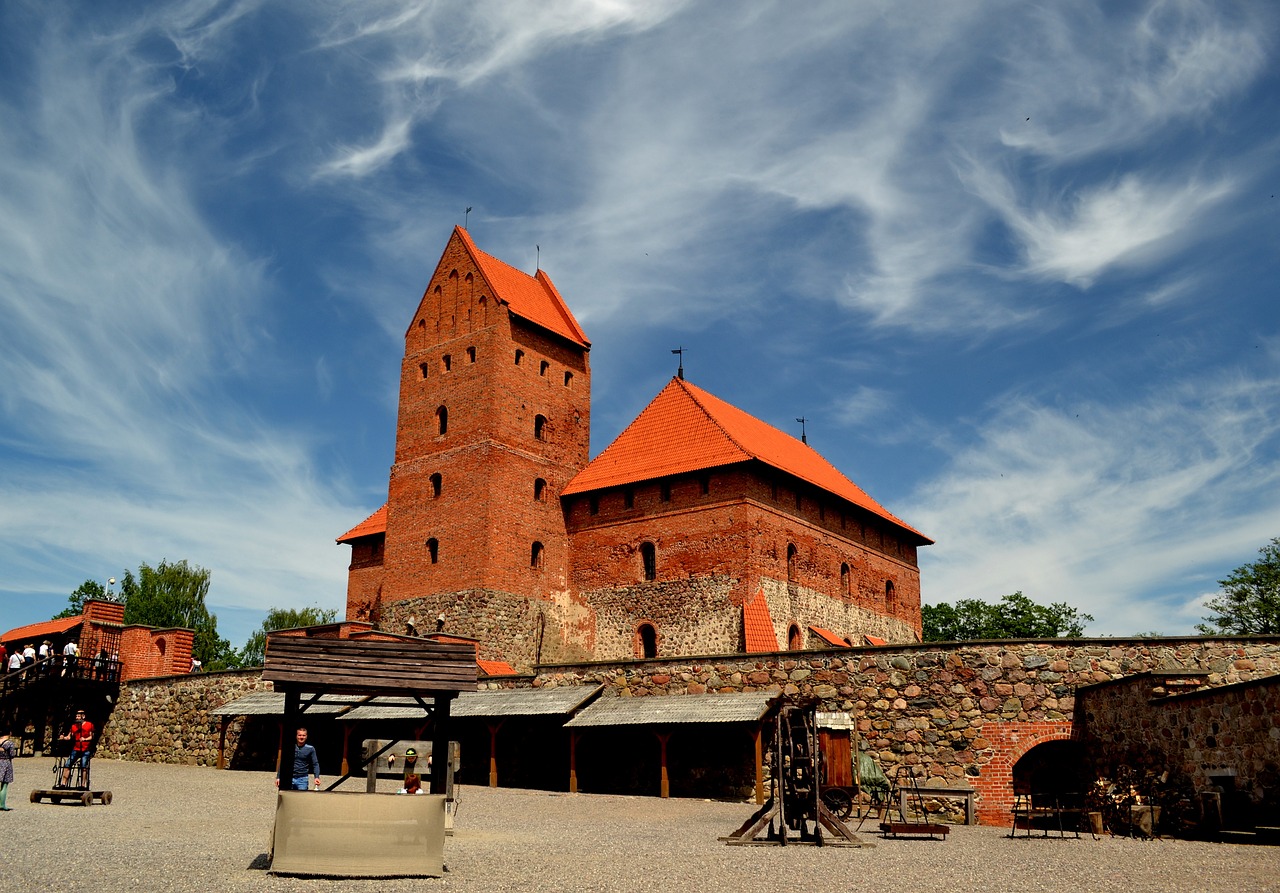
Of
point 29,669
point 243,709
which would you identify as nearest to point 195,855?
point 243,709

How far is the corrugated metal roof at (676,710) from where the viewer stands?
18688 mm

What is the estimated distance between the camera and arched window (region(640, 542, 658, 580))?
100 ft

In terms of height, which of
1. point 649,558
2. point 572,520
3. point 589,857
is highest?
point 572,520

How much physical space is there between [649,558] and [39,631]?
21690mm

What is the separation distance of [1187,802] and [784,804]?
5.62m

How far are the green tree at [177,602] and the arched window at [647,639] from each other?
3446 cm

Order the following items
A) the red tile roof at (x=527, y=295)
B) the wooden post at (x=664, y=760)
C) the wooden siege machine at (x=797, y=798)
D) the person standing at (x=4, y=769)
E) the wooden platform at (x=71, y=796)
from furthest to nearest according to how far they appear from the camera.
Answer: the red tile roof at (x=527, y=295) < the wooden post at (x=664, y=760) < the wooden platform at (x=71, y=796) < the person standing at (x=4, y=769) < the wooden siege machine at (x=797, y=798)

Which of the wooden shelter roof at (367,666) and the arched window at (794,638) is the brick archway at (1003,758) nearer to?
the wooden shelter roof at (367,666)

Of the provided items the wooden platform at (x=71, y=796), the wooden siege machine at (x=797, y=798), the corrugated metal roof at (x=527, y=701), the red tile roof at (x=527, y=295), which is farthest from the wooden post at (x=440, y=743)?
the red tile roof at (x=527, y=295)

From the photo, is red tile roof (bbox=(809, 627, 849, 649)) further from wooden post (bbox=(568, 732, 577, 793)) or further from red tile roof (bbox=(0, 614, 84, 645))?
red tile roof (bbox=(0, 614, 84, 645))

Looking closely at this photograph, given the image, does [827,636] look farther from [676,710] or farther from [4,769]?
[4,769]

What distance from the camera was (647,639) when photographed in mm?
30094

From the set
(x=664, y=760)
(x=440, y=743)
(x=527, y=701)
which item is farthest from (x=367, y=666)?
(x=527, y=701)

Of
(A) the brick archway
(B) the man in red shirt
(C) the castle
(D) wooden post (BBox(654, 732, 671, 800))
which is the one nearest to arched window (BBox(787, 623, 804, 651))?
(C) the castle
